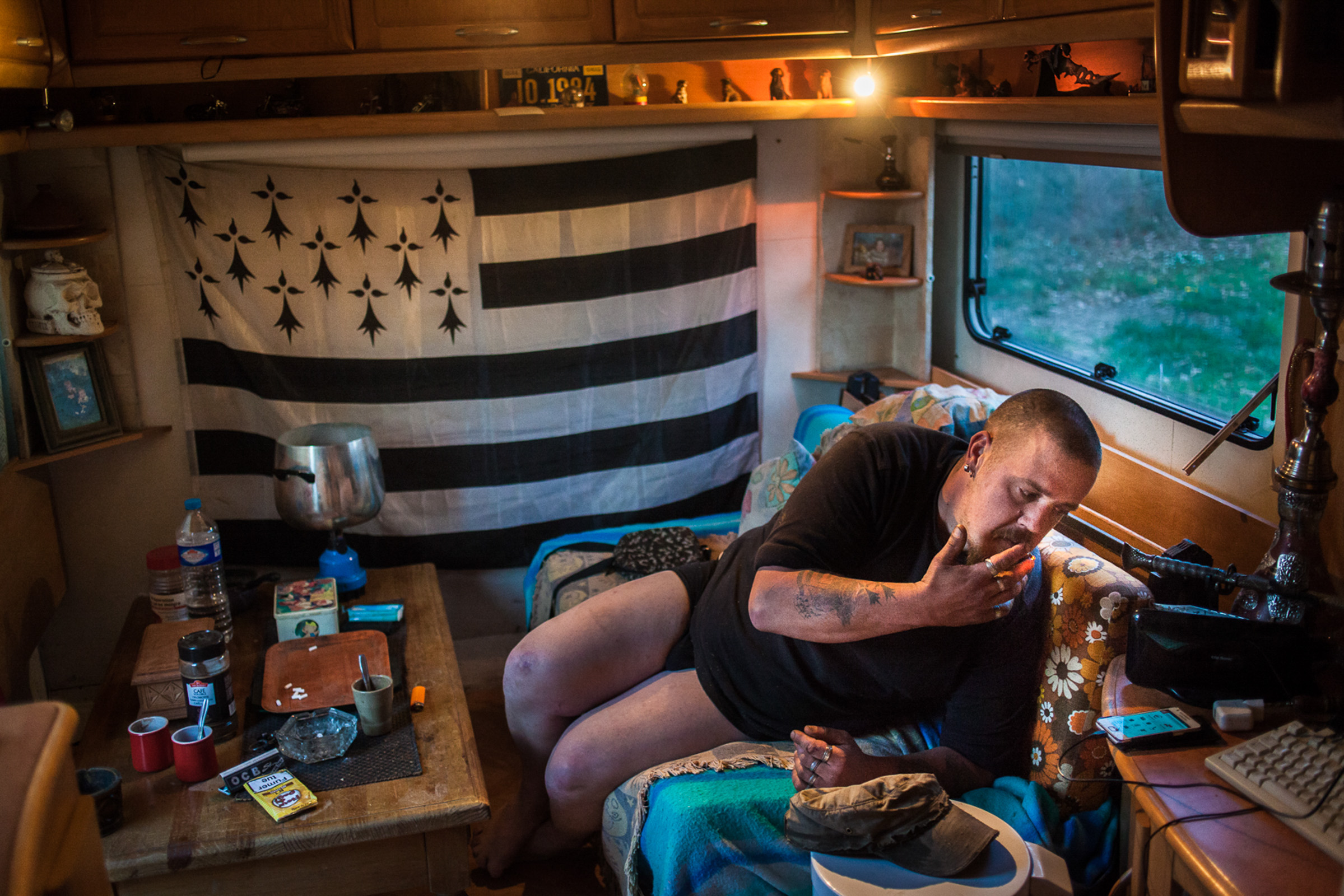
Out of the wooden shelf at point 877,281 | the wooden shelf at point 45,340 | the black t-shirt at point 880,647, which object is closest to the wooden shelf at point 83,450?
the wooden shelf at point 45,340

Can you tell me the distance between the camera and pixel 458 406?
3346 mm

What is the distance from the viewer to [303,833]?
1795 mm

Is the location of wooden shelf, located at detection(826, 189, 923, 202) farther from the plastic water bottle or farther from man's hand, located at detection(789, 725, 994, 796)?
the plastic water bottle

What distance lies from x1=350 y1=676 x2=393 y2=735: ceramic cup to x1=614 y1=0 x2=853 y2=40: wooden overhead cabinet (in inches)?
73.0

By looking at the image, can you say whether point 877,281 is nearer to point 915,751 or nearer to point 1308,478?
point 915,751

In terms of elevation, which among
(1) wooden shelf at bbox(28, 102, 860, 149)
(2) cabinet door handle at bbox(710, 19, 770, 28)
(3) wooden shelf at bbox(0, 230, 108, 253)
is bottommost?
(3) wooden shelf at bbox(0, 230, 108, 253)

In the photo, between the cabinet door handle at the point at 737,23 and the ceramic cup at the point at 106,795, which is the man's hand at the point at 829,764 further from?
the cabinet door handle at the point at 737,23

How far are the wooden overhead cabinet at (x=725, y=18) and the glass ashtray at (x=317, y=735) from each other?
193 cm

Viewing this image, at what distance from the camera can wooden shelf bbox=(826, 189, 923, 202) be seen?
11.0 feet

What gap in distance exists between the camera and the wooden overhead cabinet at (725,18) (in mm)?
2789

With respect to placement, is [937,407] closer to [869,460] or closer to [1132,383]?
[1132,383]

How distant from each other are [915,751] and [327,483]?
5.58 ft

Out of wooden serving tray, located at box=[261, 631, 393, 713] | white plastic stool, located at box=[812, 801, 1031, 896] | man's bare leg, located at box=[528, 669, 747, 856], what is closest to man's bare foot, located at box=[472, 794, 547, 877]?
man's bare leg, located at box=[528, 669, 747, 856]

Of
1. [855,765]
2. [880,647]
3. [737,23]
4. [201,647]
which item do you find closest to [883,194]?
[737,23]
